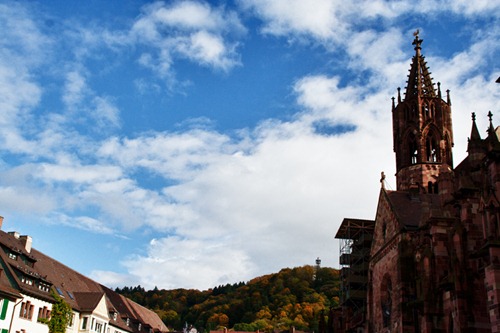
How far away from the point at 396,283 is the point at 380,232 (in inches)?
249

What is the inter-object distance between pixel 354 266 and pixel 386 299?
46.6 ft

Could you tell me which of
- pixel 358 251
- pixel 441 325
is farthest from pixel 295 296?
pixel 441 325

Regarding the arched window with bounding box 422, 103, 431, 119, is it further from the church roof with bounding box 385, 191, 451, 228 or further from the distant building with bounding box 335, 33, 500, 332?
the church roof with bounding box 385, 191, 451, 228

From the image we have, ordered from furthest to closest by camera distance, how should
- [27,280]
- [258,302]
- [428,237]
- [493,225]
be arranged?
[258,302]
[27,280]
[428,237]
[493,225]

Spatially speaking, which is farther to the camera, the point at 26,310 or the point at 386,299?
the point at 26,310

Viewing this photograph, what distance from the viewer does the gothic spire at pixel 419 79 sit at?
184 feet

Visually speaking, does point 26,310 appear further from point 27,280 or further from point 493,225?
point 493,225

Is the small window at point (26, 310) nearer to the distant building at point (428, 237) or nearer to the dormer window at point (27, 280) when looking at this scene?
the dormer window at point (27, 280)

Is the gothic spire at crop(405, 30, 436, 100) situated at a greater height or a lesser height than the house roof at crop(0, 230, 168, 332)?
greater

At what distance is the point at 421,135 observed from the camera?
53.6 meters

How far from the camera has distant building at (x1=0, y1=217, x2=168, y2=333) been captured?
148ft

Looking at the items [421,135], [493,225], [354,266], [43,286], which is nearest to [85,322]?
[43,286]

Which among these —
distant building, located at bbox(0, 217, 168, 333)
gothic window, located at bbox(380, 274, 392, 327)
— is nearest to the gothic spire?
gothic window, located at bbox(380, 274, 392, 327)

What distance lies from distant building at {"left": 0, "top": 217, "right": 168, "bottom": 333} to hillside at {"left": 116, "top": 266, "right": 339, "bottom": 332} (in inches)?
2431
